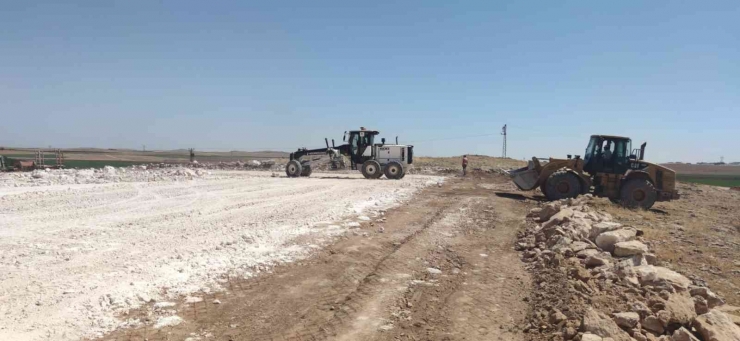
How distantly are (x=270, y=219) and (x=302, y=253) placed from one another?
3037 millimetres

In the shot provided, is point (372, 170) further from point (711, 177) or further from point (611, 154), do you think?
point (711, 177)

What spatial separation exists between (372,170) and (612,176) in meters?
12.3

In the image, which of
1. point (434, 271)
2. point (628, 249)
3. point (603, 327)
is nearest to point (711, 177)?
point (628, 249)

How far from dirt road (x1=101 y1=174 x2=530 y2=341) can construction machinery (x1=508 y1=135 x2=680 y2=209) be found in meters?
8.09

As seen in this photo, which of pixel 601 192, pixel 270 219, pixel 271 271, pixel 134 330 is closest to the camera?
Answer: pixel 134 330

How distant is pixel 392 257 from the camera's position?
7.36 metres

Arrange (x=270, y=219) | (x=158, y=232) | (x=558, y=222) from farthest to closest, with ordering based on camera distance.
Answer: (x=270, y=219)
(x=558, y=222)
(x=158, y=232)

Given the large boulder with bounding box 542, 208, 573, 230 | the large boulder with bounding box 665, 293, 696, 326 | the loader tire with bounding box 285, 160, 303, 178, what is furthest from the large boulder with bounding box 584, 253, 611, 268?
the loader tire with bounding box 285, 160, 303, 178

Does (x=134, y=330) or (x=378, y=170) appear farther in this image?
(x=378, y=170)

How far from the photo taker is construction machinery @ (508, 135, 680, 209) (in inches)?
599

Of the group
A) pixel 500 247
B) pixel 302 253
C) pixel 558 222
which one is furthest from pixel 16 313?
pixel 558 222

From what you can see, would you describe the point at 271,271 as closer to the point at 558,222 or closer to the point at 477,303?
the point at 477,303

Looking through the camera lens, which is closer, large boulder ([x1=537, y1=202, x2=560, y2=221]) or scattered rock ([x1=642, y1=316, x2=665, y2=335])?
scattered rock ([x1=642, y1=316, x2=665, y2=335])

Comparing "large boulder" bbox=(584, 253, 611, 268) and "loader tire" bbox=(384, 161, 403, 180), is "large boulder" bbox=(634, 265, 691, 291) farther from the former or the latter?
"loader tire" bbox=(384, 161, 403, 180)
